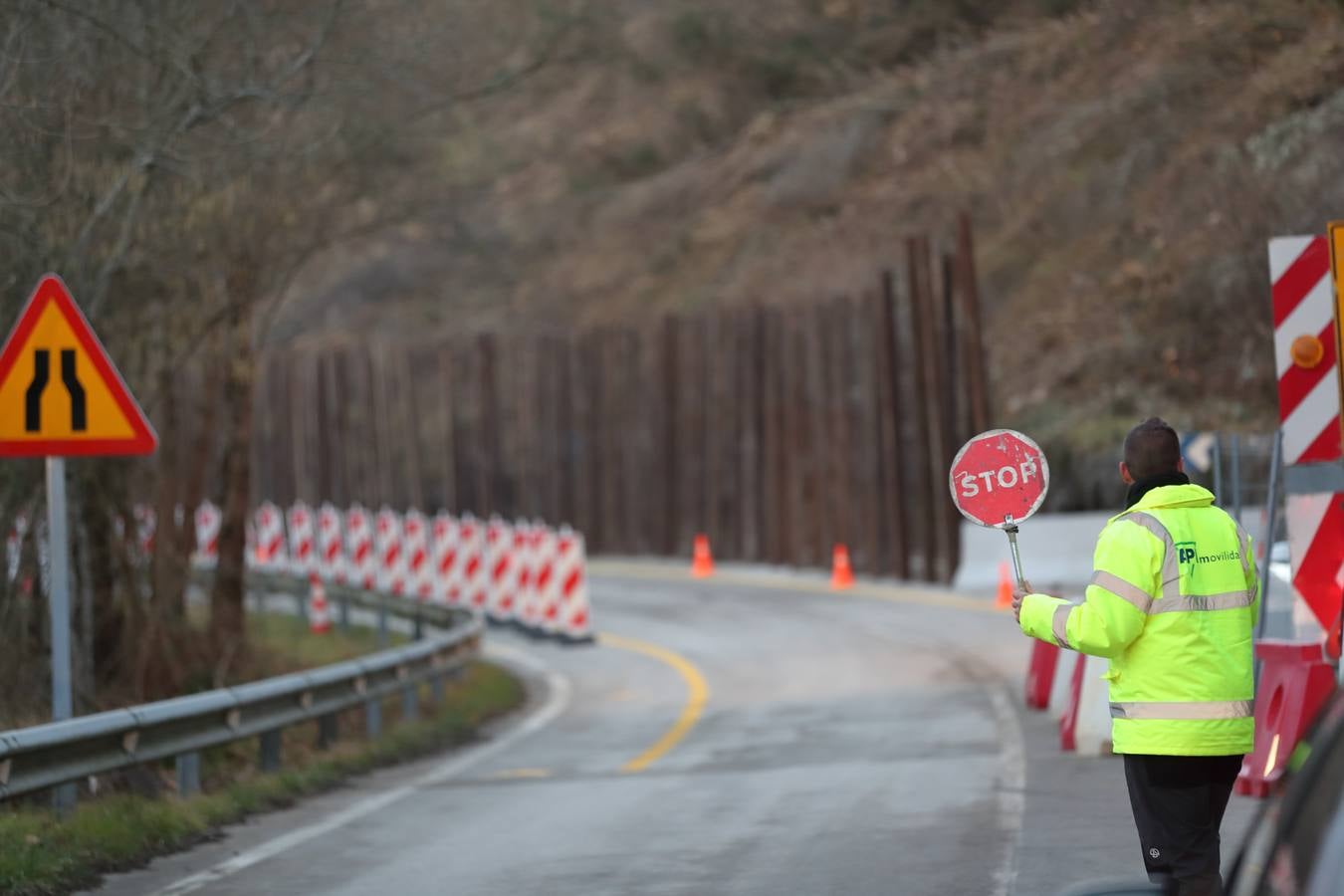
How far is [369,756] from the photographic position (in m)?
14.5

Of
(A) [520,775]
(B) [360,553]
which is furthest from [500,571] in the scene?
(A) [520,775]

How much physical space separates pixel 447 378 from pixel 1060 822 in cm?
3547

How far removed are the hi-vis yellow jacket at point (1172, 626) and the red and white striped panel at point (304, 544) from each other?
1069 inches

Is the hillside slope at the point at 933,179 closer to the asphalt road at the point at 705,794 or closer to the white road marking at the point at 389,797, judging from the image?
the asphalt road at the point at 705,794

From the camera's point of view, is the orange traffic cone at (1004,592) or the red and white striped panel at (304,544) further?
the red and white striped panel at (304,544)

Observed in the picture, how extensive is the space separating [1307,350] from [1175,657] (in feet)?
16.2

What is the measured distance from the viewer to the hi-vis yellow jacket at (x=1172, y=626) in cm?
600

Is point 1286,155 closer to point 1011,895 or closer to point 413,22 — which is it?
point 413,22

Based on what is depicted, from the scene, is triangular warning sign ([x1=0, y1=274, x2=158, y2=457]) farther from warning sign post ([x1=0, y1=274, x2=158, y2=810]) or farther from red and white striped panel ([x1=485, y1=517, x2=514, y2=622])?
red and white striped panel ([x1=485, y1=517, x2=514, y2=622])

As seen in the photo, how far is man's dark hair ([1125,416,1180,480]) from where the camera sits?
618 centimetres

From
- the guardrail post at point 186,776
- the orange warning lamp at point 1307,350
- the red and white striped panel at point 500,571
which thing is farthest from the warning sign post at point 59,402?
the red and white striped panel at point 500,571

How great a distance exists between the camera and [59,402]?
10.1 metres

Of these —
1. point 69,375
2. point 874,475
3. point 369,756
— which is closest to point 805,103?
point 874,475

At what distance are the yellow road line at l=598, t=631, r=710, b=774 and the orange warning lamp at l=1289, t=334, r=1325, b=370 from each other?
5.29 m
